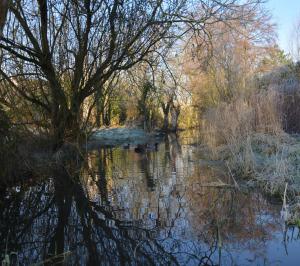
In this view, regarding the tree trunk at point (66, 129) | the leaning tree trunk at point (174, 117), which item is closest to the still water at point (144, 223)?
the tree trunk at point (66, 129)

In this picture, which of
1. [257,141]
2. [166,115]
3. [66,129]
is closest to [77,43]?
[66,129]

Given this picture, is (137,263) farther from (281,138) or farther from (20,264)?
(281,138)

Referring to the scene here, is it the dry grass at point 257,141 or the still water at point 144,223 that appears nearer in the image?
the still water at point 144,223

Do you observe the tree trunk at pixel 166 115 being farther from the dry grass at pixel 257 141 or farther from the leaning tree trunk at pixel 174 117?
the dry grass at pixel 257 141

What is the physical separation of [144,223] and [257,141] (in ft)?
20.5

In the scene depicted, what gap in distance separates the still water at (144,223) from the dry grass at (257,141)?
49 centimetres

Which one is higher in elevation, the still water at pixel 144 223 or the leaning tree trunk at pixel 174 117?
the leaning tree trunk at pixel 174 117

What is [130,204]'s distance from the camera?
7.44 m

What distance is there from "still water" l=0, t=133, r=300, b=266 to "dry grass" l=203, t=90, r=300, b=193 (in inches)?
19.4

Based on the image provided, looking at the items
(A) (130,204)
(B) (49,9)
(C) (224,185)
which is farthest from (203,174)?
(B) (49,9)

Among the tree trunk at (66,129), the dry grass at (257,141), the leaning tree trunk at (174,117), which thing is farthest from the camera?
the leaning tree trunk at (174,117)

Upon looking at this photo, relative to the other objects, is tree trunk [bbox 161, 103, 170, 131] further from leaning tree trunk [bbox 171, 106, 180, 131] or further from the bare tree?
the bare tree

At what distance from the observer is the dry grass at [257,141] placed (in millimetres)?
8109

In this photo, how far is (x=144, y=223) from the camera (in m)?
6.27
